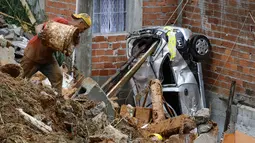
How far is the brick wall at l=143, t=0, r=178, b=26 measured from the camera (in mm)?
14039

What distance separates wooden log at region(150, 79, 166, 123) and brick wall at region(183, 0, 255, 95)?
133 centimetres

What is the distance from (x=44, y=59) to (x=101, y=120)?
261 cm

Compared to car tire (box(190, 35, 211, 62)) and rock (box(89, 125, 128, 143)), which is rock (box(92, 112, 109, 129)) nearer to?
rock (box(89, 125, 128, 143))

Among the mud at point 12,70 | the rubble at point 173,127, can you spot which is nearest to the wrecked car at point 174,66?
the rubble at point 173,127

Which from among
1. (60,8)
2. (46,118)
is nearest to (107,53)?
(60,8)

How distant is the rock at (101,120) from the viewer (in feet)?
A: 30.9

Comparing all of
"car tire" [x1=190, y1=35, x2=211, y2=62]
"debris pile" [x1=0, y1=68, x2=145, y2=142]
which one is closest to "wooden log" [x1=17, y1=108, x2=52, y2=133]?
"debris pile" [x1=0, y1=68, x2=145, y2=142]

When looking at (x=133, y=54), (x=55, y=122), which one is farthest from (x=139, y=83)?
(x=55, y=122)

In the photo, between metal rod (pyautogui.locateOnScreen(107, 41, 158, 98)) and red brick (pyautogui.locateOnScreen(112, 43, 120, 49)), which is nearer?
metal rod (pyautogui.locateOnScreen(107, 41, 158, 98))

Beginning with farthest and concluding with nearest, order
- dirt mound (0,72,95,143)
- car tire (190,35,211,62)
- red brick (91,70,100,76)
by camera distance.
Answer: red brick (91,70,100,76) < car tire (190,35,211,62) < dirt mound (0,72,95,143)

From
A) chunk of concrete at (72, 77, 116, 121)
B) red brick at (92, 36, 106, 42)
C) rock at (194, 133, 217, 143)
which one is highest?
red brick at (92, 36, 106, 42)

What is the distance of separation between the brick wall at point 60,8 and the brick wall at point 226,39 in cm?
196

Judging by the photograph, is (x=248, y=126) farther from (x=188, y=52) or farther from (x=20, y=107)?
(x=20, y=107)

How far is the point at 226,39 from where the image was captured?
43.9 feet
